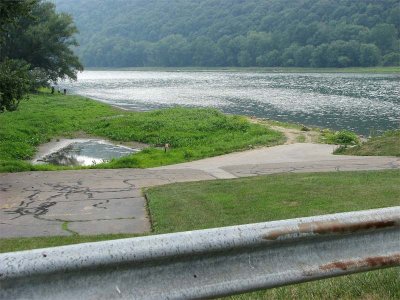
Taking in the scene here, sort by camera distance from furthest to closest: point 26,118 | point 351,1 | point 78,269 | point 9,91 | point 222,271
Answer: point 351,1, point 26,118, point 9,91, point 222,271, point 78,269

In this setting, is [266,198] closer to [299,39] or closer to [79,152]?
[79,152]

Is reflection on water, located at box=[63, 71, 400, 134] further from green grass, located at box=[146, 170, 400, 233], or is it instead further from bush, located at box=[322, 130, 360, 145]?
green grass, located at box=[146, 170, 400, 233]

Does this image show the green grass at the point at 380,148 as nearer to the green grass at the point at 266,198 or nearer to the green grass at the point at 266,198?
the green grass at the point at 266,198

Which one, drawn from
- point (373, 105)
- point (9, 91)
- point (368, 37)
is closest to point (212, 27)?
point (368, 37)

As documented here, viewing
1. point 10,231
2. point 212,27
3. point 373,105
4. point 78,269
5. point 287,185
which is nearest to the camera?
point 78,269

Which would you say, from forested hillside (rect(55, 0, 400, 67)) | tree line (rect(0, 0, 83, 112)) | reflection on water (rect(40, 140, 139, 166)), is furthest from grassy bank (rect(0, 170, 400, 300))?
forested hillside (rect(55, 0, 400, 67))

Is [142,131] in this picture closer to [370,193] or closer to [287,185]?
[287,185]

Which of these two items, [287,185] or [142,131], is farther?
[142,131]

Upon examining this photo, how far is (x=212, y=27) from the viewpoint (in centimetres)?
19912

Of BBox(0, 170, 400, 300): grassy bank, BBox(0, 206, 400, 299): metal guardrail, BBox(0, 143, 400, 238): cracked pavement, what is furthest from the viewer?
BBox(0, 143, 400, 238): cracked pavement

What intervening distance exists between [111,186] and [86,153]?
12.7 metres

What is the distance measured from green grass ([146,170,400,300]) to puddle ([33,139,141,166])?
1117 cm

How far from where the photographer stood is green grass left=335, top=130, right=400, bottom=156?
75.1ft

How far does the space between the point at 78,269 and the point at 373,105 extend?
56.2 meters
